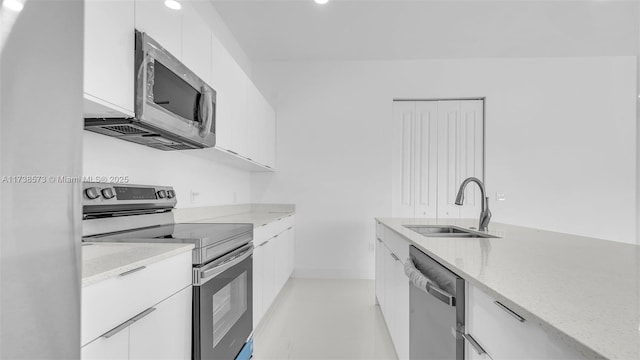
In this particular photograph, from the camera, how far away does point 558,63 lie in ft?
13.2

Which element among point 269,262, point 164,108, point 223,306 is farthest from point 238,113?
point 223,306

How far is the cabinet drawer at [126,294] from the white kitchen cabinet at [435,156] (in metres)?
3.39

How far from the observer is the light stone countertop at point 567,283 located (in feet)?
1.50

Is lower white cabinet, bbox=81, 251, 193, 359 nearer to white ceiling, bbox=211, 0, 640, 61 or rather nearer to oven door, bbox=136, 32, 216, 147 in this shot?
oven door, bbox=136, 32, 216, 147

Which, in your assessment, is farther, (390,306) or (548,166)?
(548,166)

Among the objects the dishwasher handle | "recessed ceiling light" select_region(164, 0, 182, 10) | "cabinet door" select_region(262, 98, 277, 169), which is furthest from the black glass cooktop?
"cabinet door" select_region(262, 98, 277, 169)

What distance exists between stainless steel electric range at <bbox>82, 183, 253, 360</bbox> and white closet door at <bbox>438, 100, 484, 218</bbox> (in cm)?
303

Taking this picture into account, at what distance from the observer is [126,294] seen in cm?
89

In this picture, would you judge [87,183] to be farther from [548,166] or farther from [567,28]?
[548,166]

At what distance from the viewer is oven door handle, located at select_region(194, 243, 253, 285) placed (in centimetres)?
129

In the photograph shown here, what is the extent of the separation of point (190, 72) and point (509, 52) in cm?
385

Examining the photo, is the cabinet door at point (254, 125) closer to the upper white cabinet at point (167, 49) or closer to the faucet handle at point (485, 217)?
the upper white cabinet at point (167, 49)

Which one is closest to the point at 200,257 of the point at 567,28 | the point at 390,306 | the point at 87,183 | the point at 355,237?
the point at 87,183

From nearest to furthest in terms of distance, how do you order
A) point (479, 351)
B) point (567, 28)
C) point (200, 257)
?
point (479, 351)
point (200, 257)
point (567, 28)
